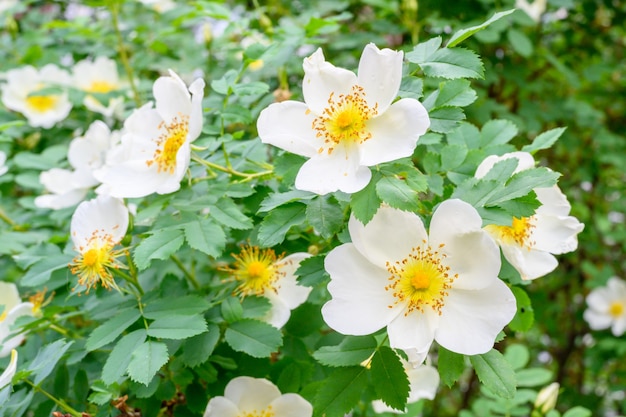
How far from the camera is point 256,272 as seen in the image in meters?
1.03

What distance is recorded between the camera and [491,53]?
202 centimetres

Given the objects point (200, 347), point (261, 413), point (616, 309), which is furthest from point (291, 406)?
point (616, 309)

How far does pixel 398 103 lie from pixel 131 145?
1.43ft

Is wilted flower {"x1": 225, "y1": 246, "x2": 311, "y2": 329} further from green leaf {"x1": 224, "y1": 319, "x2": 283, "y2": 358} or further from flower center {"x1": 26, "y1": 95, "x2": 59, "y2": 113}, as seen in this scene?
flower center {"x1": 26, "y1": 95, "x2": 59, "y2": 113}

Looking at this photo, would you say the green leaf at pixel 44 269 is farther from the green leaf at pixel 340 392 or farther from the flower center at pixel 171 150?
the green leaf at pixel 340 392

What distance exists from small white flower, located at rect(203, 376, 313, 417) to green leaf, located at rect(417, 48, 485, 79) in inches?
18.6

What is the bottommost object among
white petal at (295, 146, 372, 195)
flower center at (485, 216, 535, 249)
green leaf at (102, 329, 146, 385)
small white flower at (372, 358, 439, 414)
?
small white flower at (372, 358, 439, 414)

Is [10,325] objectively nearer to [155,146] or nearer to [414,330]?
[155,146]

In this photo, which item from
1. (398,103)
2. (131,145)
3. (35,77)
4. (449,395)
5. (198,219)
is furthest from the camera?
(449,395)

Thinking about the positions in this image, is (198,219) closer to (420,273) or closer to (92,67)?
(420,273)

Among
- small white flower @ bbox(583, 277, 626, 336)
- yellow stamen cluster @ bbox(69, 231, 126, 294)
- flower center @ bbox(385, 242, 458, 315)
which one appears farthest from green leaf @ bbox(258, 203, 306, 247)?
small white flower @ bbox(583, 277, 626, 336)

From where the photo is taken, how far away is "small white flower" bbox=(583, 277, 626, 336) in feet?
7.33

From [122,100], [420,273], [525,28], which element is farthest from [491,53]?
[420,273]

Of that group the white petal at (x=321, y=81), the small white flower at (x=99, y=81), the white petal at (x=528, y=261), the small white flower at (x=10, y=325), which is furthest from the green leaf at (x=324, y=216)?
the small white flower at (x=99, y=81)
